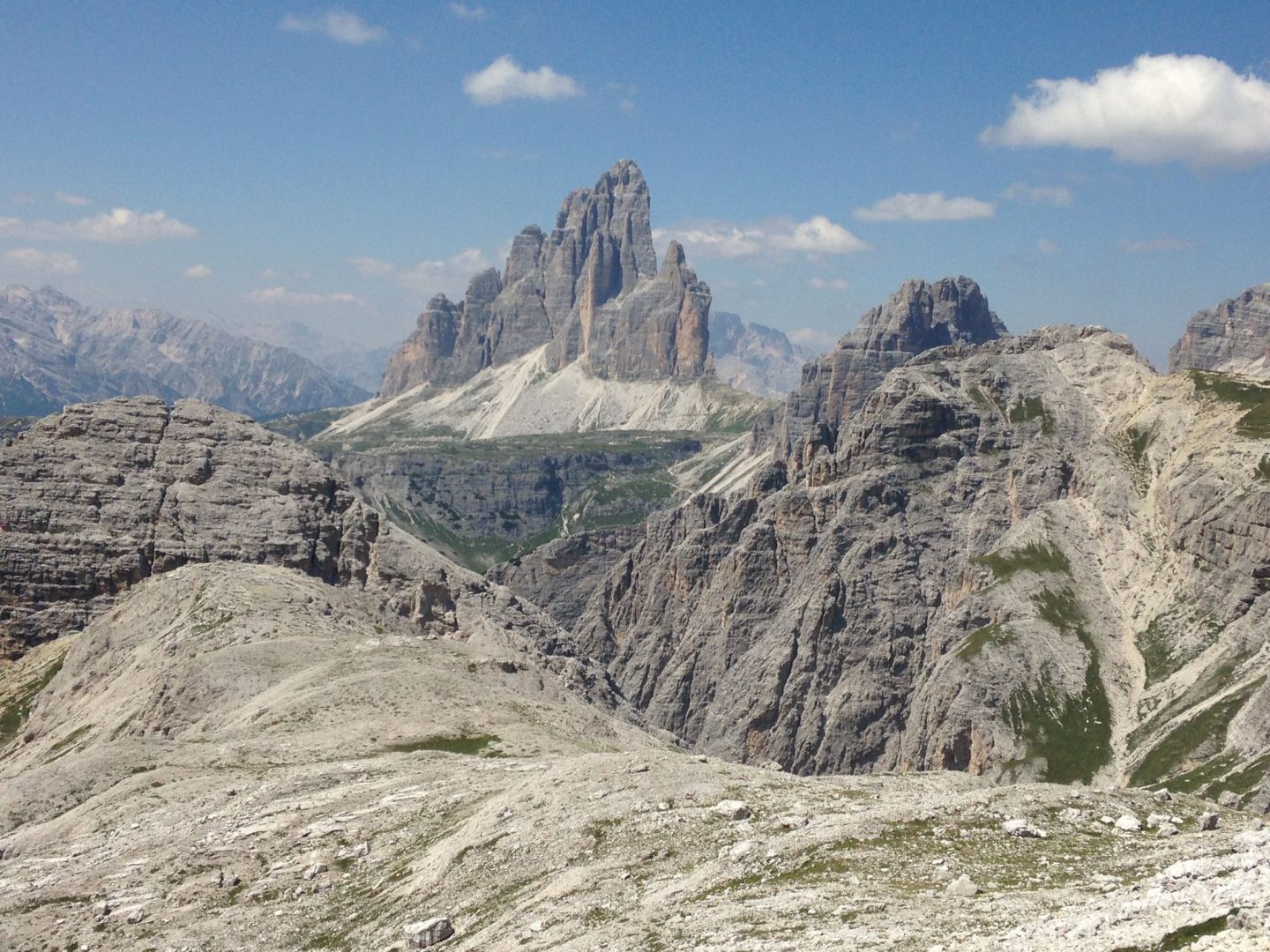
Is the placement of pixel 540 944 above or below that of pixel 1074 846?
below

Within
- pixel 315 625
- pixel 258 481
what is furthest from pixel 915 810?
pixel 258 481

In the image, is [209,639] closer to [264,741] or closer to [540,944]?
[264,741]

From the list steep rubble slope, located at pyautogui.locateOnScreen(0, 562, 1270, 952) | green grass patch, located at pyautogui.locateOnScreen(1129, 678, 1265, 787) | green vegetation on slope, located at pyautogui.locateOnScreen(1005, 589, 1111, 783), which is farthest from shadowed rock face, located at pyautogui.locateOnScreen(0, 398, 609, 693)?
green grass patch, located at pyautogui.locateOnScreen(1129, 678, 1265, 787)

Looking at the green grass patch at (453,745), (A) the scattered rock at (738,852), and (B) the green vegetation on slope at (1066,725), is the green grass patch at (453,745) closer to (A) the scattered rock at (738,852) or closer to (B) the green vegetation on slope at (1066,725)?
(A) the scattered rock at (738,852)

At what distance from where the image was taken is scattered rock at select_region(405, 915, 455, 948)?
4709cm

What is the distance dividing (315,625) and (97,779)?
38.7 m

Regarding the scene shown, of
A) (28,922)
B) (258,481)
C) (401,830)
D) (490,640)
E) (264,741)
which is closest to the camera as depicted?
(28,922)

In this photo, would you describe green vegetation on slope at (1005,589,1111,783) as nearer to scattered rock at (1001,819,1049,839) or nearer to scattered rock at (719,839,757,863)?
scattered rock at (1001,819,1049,839)

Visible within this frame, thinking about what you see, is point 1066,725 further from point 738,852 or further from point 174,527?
point 738,852

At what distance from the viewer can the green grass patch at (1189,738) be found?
158500 mm

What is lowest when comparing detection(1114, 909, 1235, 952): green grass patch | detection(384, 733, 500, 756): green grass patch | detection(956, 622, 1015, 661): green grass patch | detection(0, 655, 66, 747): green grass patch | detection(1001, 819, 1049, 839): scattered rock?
detection(0, 655, 66, 747): green grass patch

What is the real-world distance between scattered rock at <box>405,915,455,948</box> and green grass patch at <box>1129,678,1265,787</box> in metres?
131

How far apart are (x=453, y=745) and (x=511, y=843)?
30298 millimetres

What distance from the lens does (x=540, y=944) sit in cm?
4203
